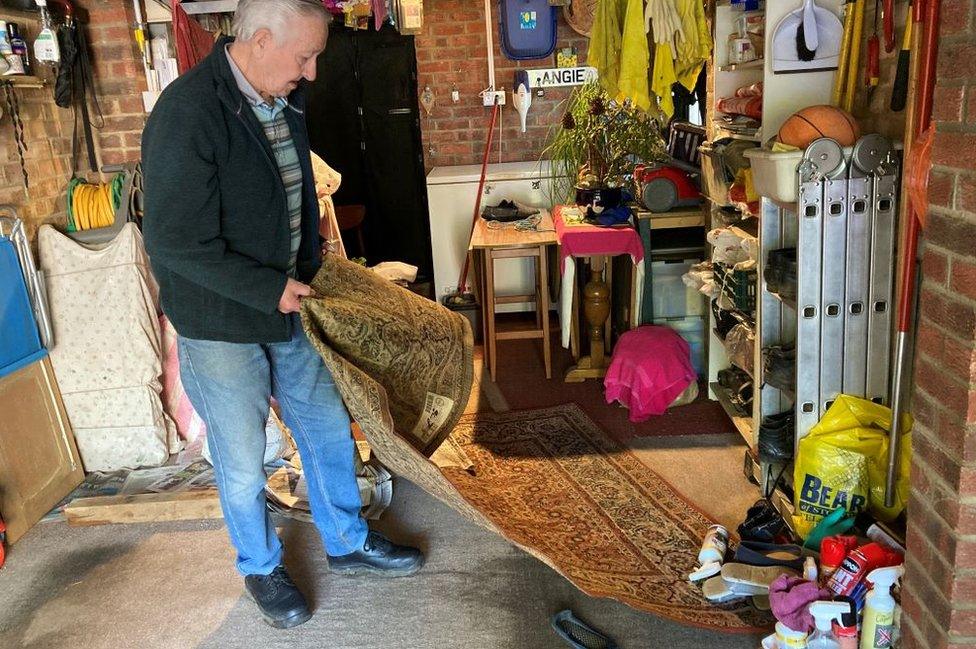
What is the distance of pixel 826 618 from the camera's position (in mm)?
1900

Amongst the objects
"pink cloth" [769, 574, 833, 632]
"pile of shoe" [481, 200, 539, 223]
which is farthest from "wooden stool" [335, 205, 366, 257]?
"pink cloth" [769, 574, 833, 632]

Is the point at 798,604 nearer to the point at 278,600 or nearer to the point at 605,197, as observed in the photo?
the point at 278,600

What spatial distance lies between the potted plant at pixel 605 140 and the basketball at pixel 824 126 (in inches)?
66.3

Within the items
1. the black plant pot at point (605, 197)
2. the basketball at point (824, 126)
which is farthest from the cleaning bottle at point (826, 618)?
the black plant pot at point (605, 197)

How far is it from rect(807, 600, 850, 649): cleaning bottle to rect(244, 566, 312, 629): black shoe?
1.32m

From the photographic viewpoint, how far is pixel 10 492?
2871 millimetres

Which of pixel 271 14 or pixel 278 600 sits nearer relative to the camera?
pixel 271 14

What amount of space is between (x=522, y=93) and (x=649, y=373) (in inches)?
94.6

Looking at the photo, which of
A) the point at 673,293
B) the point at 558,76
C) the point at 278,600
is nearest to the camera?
the point at 278,600

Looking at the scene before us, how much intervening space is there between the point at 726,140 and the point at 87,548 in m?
2.67

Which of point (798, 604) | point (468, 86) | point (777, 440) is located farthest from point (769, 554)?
point (468, 86)

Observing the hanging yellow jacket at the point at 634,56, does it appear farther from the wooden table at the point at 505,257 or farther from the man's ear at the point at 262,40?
the man's ear at the point at 262,40

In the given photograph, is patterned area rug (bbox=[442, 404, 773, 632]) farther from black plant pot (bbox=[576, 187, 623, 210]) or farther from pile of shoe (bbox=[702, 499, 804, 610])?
black plant pot (bbox=[576, 187, 623, 210])

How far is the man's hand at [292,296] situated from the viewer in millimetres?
2061
